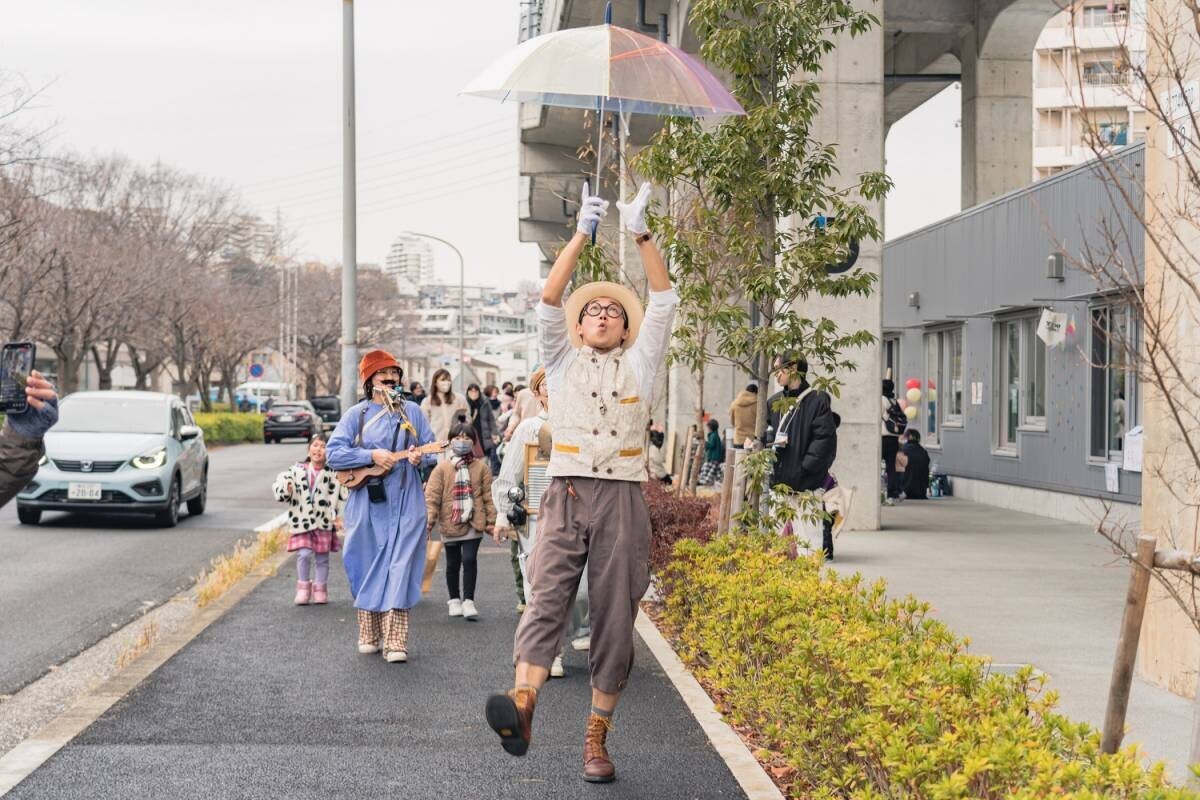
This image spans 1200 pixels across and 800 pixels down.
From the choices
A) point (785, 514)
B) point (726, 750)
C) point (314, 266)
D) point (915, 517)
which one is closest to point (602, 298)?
point (726, 750)

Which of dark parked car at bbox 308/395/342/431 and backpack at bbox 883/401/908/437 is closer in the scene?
backpack at bbox 883/401/908/437

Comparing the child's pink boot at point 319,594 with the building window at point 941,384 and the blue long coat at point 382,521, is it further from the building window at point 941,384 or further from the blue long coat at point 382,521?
the building window at point 941,384

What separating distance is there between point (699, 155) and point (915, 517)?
1232cm

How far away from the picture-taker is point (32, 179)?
123 ft

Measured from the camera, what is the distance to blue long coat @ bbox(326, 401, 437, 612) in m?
8.93

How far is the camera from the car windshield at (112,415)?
764 inches

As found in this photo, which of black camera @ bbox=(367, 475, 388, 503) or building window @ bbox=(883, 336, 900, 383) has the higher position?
building window @ bbox=(883, 336, 900, 383)

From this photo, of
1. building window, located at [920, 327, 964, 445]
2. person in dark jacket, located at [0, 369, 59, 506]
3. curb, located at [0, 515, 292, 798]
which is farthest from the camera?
building window, located at [920, 327, 964, 445]

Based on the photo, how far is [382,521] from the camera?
29.8ft

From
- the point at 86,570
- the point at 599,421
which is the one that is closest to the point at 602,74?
the point at 599,421

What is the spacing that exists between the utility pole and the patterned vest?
12.9 meters

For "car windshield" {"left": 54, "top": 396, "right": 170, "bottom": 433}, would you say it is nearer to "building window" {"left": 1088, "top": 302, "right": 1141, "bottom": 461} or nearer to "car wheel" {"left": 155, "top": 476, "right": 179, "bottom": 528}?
"car wheel" {"left": 155, "top": 476, "right": 179, "bottom": 528}

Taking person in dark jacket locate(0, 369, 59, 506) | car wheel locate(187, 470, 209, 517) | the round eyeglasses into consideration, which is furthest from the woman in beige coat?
person in dark jacket locate(0, 369, 59, 506)

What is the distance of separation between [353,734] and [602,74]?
10.8 ft
